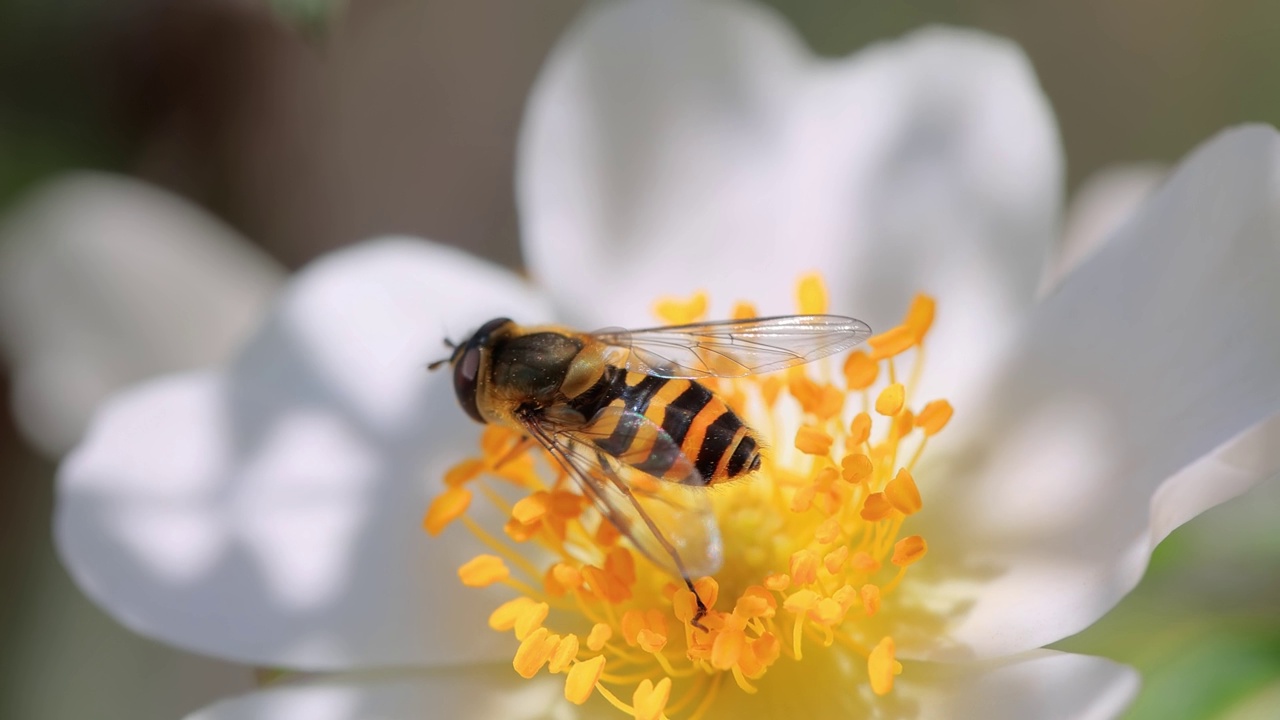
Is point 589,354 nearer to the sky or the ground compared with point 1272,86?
nearer to the ground

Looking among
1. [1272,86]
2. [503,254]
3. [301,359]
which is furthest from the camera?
[503,254]

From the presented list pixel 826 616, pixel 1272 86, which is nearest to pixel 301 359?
pixel 826 616

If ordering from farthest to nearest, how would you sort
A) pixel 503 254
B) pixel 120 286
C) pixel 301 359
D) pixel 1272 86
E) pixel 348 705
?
pixel 503 254, pixel 1272 86, pixel 120 286, pixel 301 359, pixel 348 705

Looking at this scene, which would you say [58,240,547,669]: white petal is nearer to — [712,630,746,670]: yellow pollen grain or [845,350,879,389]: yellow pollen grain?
[712,630,746,670]: yellow pollen grain

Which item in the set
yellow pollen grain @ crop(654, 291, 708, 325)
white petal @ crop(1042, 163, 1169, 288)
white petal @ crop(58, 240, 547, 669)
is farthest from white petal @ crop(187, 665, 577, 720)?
white petal @ crop(1042, 163, 1169, 288)

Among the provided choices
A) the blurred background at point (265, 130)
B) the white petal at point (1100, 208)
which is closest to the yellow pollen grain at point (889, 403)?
the white petal at point (1100, 208)

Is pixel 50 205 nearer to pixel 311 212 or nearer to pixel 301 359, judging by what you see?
pixel 311 212

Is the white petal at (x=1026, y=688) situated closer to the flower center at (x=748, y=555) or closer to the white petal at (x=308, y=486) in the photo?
the flower center at (x=748, y=555)
